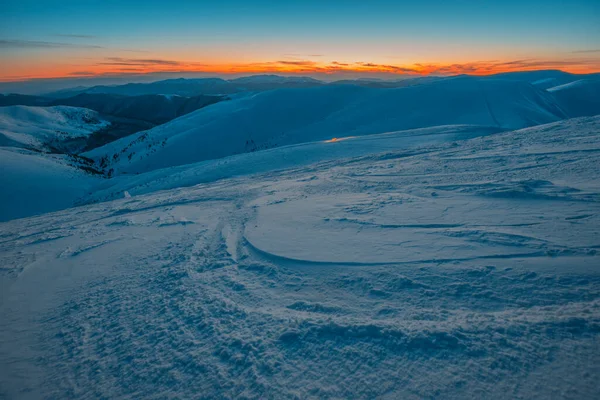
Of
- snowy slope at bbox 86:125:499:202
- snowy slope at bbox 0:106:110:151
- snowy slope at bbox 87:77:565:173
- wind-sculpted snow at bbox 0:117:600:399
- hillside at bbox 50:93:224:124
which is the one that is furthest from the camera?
hillside at bbox 50:93:224:124

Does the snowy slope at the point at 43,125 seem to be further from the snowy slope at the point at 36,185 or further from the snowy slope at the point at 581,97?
the snowy slope at the point at 581,97

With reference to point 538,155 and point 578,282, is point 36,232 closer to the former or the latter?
point 578,282

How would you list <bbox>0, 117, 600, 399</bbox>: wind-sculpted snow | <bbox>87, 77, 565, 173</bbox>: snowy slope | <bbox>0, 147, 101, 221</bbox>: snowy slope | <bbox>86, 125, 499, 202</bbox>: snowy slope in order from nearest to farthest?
<bbox>0, 117, 600, 399</bbox>: wind-sculpted snow → <bbox>86, 125, 499, 202</bbox>: snowy slope → <bbox>0, 147, 101, 221</bbox>: snowy slope → <bbox>87, 77, 565, 173</bbox>: snowy slope

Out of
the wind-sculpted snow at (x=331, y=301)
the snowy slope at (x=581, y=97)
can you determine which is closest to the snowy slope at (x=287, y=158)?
the wind-sculpted snow at (x=331, y=301)

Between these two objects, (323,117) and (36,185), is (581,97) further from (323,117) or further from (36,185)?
(36,185)

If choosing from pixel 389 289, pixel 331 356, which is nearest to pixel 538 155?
pixel 389 289

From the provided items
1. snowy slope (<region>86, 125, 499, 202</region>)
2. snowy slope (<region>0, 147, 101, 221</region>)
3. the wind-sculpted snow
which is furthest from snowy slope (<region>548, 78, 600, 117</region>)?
snowy slope (<region>0, 147, 101, 221</region>)

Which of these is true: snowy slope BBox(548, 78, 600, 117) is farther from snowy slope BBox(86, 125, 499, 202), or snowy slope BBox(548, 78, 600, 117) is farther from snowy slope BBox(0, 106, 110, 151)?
snowy slope BBox(0, 106, 110, 151)

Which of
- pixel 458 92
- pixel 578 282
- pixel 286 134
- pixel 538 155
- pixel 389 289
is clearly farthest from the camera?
pixel 458 92
